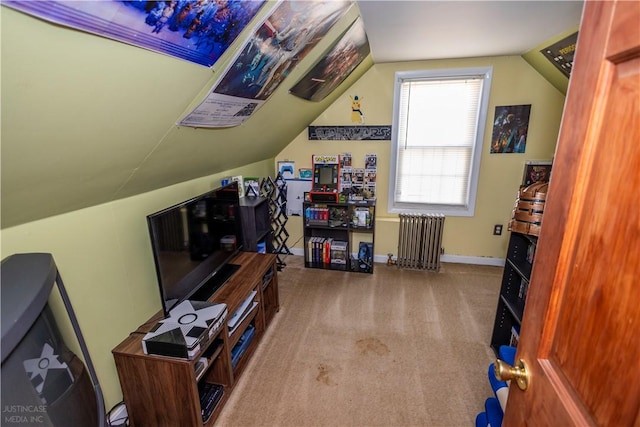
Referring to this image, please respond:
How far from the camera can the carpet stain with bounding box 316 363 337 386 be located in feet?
6.54

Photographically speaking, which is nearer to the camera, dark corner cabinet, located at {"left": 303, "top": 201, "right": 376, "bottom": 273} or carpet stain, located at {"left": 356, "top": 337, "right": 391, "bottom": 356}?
carpet stain, located at {"left": 356, "top": 337, "right": 391, "bottom": 356}

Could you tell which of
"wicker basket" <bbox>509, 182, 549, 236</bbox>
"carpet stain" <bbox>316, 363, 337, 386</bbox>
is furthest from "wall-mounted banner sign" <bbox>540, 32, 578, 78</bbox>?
"carpet stain" <bbox>316, 363, 337, 386</bbox>

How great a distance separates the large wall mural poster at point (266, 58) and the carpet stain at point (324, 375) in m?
1.74

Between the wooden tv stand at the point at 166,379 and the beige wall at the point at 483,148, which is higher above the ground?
the beige wall at the point at 483,148

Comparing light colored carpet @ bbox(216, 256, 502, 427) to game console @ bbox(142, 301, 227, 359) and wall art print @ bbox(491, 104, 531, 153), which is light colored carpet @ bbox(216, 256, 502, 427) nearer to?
game console @ bbox(142, 301, 227, 359)

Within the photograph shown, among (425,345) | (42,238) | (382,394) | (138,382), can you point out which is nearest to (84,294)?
(42,238)

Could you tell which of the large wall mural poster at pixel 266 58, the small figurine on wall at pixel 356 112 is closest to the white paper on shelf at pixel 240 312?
the large wall mural poster at pixel 266 58

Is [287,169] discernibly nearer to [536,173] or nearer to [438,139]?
[438,139]

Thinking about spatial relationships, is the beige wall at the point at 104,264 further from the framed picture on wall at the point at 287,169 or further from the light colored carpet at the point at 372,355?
the framed picture on wall at the point at 287,169

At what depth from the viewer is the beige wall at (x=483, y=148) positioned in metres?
3.06

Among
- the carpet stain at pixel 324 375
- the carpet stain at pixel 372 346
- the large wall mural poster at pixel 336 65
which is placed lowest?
the carpet stain at pixel 324 375

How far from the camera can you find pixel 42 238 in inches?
49.1

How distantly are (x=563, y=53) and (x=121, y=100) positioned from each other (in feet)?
9.91

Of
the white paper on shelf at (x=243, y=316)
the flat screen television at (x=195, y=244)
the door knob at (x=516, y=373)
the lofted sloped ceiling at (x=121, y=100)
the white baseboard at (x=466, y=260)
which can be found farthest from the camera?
the white baseboard at (x=466, y=260)
